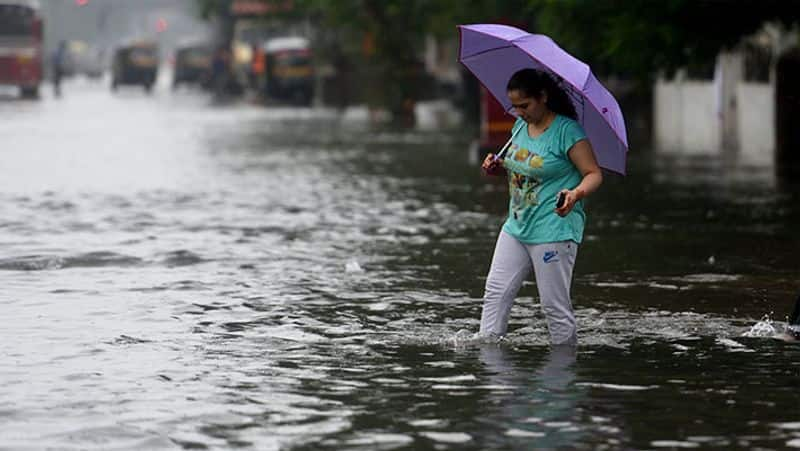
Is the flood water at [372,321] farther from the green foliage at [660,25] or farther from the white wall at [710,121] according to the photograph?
the white wall at [710,121]

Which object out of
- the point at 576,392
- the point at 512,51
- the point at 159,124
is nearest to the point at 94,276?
the point at 512,51

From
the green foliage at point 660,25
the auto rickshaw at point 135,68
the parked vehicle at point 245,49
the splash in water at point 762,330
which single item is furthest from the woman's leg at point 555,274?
the auto rickshaw at point 135,68

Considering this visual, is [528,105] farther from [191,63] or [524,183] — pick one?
[191,63]

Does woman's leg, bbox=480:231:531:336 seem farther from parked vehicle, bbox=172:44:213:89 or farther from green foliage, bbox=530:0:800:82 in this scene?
parked vehicle, bbox=172:44:213:89

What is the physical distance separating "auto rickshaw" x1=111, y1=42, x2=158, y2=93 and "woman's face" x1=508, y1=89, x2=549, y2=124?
241ft

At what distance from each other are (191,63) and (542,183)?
79.9 meters

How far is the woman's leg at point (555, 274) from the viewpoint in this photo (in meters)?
9.95

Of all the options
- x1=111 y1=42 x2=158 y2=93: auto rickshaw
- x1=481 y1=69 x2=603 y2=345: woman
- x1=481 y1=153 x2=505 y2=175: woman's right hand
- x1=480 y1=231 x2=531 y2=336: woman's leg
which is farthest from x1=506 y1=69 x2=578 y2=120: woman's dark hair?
x1=111 y1=42 x2=158 y2=93: auto rickshaw

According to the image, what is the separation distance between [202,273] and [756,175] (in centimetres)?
1222

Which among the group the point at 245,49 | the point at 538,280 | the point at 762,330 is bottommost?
the point at 762,330

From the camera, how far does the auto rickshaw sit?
271 feet

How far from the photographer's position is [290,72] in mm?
64750

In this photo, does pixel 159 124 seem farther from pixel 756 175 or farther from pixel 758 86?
pixel 756 175

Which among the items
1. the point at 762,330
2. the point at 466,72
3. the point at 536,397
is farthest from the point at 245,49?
the point at 536,397
